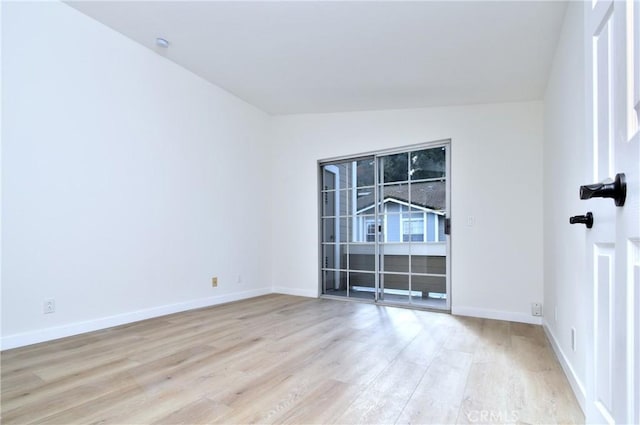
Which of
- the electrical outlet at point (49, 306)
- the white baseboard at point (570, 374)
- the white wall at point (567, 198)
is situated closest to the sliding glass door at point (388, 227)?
the white wall at point (567, 198)

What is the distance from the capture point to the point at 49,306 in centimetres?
288

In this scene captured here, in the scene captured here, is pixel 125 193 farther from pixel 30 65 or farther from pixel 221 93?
pixel 221 93

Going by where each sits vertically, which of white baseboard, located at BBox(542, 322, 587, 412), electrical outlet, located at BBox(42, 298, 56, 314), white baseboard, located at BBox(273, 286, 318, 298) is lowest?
white baseboard, located at BBox(273, 286, 318, 298)

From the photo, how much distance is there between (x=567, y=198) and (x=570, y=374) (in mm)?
1113

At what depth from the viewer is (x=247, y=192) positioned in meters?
5.01

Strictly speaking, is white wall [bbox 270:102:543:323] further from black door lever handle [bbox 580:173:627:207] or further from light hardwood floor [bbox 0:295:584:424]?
black door lever handle [bbox 580:173:627:207]

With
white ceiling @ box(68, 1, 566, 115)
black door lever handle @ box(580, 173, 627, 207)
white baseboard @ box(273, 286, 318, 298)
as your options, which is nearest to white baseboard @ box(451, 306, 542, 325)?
white baseboard @ box(273, 286, 318, 298)

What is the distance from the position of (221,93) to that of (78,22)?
1.70 metres

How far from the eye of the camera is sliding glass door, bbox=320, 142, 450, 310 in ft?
13.8

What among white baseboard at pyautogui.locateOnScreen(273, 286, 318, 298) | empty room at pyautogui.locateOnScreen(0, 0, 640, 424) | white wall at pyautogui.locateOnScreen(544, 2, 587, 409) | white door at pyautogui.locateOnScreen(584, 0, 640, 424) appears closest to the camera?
white door at pyautogui.locateOnScreen(584, 0, 640, 424)

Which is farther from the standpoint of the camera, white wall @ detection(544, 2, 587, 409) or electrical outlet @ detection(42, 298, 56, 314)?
electrical outlet @ detection(42, 298, 56, 314)

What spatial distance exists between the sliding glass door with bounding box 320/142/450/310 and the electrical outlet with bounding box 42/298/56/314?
3.16 metres

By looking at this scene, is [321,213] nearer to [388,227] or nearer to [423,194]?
[388,227]

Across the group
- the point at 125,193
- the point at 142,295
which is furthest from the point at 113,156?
the point at 142,295
